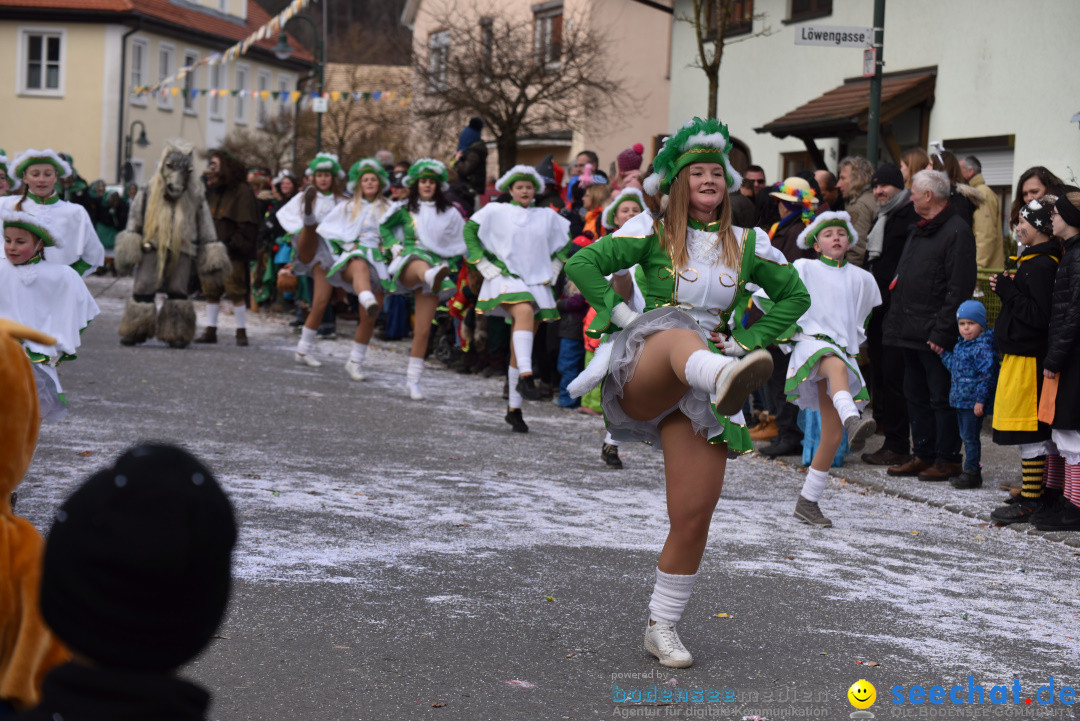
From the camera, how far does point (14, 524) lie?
2.46m

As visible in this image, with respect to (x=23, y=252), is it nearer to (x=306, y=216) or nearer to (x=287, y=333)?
(x=306, y=216)

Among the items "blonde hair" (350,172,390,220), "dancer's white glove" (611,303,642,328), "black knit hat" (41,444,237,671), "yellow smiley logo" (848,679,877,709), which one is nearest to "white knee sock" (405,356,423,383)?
"blonde hair" (350,172,390,220)

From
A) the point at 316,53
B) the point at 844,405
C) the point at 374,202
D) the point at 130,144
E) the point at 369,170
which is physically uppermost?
the point at 316,53

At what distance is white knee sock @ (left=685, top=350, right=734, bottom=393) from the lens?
4.74 meters

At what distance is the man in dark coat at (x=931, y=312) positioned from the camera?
967 cm

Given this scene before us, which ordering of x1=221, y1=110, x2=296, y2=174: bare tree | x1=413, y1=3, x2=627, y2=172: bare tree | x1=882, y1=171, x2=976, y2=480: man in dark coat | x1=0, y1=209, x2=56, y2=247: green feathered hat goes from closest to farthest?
x1=0, y1=209, x2=56, y2=247: green feathered hat
x1=882, y1=171, x2=976, y2=480: man in dark coat
x1=413, y1=3, x2=627, y2=172: bare tree
x1=221, y1=110, x2=296, y2=174: bare tree

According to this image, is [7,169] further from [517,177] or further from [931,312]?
[931,312]

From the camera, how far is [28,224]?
24.8 feet

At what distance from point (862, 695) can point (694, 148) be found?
2.21 meters

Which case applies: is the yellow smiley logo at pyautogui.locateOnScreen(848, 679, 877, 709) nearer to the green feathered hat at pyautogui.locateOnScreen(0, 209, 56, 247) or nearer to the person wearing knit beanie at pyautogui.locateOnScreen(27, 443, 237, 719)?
the person wearing knit beanie at pyautogui.locateOnScreen(27, 443, 237, 719)

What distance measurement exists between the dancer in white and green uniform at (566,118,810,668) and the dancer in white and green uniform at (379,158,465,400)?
7.41 meters

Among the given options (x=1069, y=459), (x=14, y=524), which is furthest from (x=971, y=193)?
(x=14, y=524)

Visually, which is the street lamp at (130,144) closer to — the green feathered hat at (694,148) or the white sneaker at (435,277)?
the white sneaker at (435,277)

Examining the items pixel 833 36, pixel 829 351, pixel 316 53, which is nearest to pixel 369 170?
pixel 833 36
